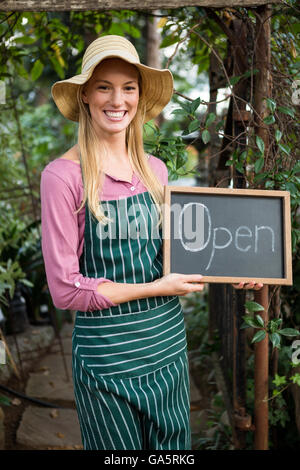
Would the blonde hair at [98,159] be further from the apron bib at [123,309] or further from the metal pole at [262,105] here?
the metal pole at [262,105]

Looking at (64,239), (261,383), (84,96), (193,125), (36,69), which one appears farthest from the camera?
(36,69)

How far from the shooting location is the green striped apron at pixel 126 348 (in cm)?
157

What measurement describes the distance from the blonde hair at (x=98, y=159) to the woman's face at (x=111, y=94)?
0.05 m

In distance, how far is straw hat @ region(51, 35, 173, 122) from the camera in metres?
1.54

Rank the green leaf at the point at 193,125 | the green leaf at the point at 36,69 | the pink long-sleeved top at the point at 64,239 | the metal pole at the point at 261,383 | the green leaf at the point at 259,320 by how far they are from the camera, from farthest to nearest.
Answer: the green leaf at the point at 36,69, the metal pole at the point at 261,383, the green leaf at the point at 193,125, the green leaf at the point at 259,320, the pink long-sleeved top at the point at 64,239

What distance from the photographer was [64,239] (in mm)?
1501

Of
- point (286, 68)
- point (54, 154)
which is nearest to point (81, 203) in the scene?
point (286, 68)

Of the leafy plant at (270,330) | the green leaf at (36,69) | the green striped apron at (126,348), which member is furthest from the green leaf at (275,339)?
the green leaf at (36,69)

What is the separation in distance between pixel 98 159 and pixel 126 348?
2.03 feet

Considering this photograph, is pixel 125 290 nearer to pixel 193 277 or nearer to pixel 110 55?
pixel 193 277

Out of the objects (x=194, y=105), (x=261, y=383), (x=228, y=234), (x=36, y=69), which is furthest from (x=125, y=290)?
(x=36, y=69)

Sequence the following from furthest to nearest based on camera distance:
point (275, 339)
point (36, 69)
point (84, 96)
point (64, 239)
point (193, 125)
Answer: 1. point (36, 69)
2. point (193, 125)
3. point (275, 339)
4. point (84, 96)
5. point (64, 239)

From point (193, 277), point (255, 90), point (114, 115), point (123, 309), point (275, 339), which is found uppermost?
point (255, 90)

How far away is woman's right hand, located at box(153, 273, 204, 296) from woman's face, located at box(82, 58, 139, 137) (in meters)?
0.51
